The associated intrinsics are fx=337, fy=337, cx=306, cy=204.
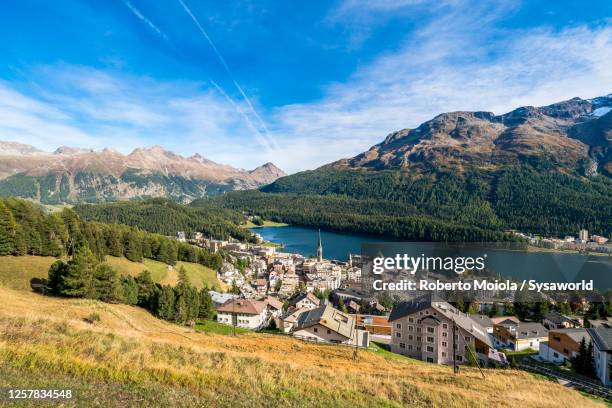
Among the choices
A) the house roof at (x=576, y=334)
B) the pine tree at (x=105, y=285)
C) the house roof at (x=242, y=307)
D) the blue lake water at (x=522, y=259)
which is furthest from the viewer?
the blue lake water at (x=522, y=259)

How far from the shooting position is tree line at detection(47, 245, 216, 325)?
30250 mm

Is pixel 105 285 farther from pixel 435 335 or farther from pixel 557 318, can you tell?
pixel 557 318

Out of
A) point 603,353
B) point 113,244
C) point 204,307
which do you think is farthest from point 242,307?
Result: point 603,353

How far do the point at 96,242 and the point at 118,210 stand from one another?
133 m

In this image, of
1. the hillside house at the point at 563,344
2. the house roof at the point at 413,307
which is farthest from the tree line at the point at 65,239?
the hillside house at the point at 563,344

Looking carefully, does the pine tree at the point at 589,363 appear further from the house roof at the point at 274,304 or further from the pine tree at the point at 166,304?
the house roof at the point at 274,304

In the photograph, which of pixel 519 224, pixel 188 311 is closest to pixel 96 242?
pixel 188 311

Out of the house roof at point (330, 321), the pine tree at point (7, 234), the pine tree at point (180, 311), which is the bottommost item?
the house roof at point (330, 321)

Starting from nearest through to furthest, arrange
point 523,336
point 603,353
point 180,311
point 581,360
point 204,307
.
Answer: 1. point 603,353
2. point 581,360
3. point 180,311
4. point 204,307
5. point 523,336

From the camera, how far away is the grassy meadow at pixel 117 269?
32.8 meters

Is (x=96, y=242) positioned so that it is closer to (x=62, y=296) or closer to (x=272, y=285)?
(x=62, y=296)

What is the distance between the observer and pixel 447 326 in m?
36.8

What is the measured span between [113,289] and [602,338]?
47069mm

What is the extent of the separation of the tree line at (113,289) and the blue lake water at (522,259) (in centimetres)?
3360
